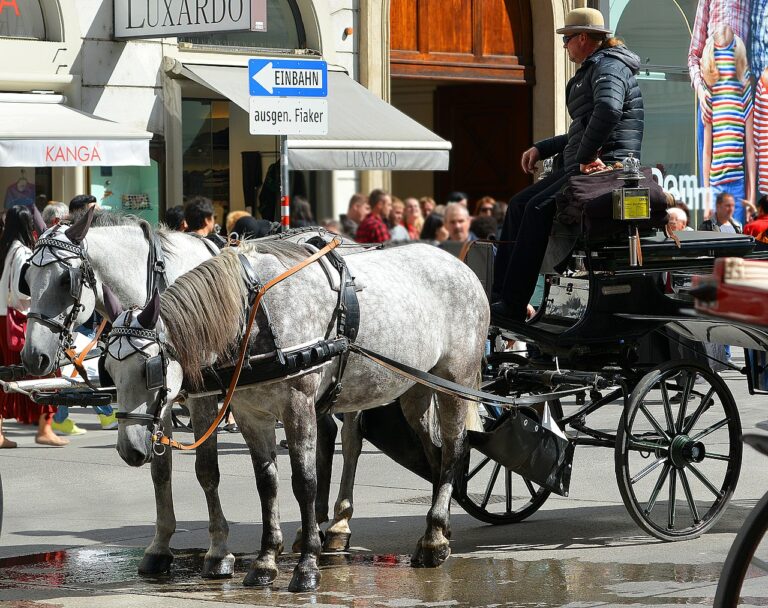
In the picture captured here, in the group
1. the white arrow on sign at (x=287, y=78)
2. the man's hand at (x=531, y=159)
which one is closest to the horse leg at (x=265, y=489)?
the man's hand at (x=531, y=159)

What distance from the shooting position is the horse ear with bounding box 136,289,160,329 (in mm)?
5902

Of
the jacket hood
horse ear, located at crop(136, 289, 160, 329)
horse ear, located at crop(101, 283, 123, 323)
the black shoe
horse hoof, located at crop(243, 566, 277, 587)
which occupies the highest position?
the jacket hood

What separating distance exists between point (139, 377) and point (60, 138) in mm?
7988

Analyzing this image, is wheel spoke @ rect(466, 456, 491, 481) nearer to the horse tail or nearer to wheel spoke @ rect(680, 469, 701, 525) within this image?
the horse tail

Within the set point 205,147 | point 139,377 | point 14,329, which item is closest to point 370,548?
point 139,377

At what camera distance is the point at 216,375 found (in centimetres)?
618

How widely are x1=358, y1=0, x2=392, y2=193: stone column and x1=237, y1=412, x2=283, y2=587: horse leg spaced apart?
11.8 metres

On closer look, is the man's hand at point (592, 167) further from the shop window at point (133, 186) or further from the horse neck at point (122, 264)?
the shop window at point (133, 186)

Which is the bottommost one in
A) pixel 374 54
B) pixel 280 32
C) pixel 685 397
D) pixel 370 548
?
pixel 370 548

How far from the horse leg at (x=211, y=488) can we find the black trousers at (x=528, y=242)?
6.07 ft

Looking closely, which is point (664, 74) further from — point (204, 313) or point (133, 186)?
point (204, 313)

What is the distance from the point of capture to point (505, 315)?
7656mm

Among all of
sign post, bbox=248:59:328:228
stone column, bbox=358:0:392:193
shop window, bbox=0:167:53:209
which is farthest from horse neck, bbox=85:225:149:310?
stone column, bbox=358:0:392:193

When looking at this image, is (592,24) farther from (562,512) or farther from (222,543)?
(222,543)
